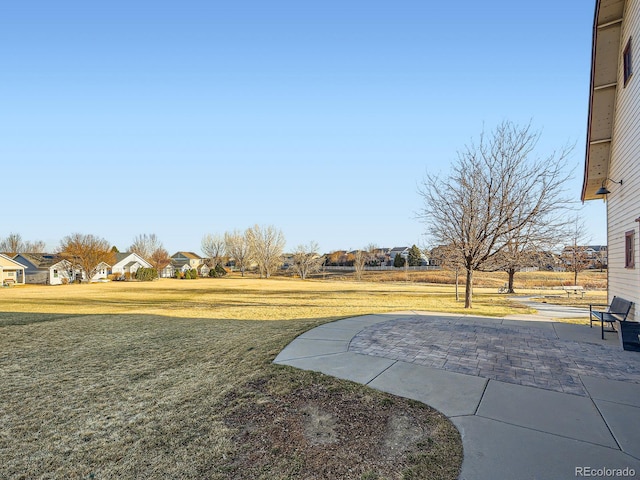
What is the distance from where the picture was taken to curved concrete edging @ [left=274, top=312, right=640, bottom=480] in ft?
8.93

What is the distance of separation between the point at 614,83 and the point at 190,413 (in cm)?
1263

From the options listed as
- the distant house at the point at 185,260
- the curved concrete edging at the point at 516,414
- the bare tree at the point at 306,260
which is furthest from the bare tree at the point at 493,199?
the distant house at the point at 185,260

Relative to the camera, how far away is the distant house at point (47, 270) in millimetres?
45688

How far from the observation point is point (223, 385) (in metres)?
4.62

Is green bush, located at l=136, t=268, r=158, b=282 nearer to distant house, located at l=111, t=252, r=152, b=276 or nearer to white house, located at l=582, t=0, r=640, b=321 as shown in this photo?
distant house, located at l=111, t=252, r=152, b=276

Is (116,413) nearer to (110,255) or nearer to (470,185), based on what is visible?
(470,185)

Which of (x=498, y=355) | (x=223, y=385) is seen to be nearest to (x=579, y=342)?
(x=498, y=355)

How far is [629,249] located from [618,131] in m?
3.31

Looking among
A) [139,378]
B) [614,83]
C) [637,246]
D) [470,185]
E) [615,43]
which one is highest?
[615,43]

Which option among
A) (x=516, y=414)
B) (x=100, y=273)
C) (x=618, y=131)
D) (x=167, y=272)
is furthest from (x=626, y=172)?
(x=167, y=272)

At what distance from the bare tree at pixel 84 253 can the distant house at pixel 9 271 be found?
4900 mm

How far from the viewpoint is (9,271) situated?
43656mm

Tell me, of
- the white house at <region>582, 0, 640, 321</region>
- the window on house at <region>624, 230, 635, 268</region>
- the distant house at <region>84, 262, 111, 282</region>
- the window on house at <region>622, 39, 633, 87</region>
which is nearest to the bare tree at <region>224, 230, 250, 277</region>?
the distant house at <region>84, 262, 111, 282</region>

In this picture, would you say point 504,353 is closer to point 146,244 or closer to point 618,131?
point 618,131
